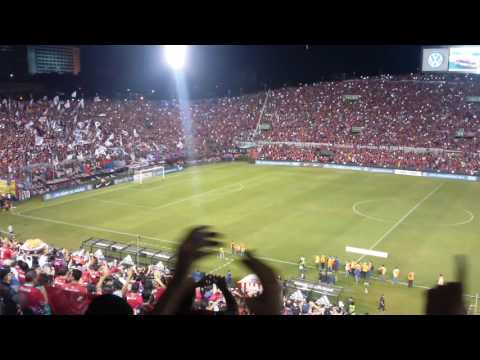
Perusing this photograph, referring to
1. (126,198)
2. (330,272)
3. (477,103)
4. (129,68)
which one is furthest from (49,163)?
(477,103)

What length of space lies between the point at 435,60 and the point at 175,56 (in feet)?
92.6

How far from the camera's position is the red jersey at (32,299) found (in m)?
7.76

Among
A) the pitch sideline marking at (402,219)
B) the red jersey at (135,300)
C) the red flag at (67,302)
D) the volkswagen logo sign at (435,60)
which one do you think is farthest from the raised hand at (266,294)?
the volkswagen logo sign at (435,60)

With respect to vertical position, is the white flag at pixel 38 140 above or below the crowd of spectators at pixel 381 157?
above

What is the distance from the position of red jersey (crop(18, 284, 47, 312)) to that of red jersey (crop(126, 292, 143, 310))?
2.74 metres

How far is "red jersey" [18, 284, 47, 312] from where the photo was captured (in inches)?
305

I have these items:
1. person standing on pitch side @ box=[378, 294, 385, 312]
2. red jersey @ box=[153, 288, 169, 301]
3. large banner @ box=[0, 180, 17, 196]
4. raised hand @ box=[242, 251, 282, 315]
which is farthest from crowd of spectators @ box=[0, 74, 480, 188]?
raised hand @ box=[242, 251, 282, 315]

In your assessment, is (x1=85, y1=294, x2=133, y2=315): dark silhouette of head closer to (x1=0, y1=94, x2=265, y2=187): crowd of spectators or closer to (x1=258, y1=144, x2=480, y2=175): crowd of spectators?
(x1=0, y1=94, x2=265, y2=187): crowd of spectators

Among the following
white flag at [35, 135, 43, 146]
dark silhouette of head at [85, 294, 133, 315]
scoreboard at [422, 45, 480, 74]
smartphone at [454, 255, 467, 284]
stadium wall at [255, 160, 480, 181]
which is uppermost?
scoreboard at [422, 45, 480, 74]

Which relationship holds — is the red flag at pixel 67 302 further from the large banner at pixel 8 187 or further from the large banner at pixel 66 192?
the large banner at pixel 66 192

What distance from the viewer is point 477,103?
52.8 meters

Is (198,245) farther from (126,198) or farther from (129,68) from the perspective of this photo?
(129,68)

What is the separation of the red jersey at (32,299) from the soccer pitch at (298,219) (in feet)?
39.0
